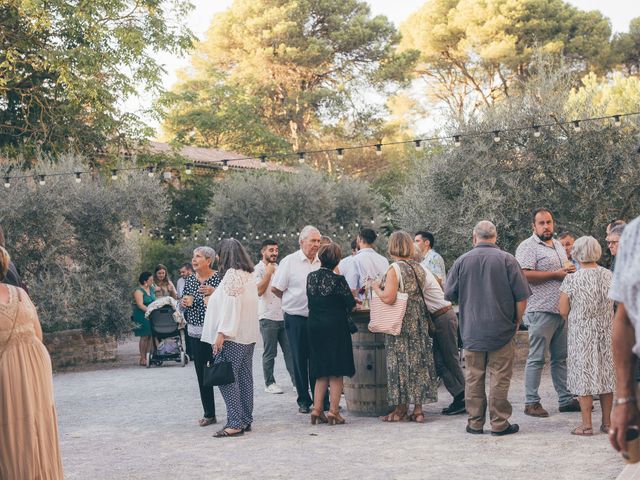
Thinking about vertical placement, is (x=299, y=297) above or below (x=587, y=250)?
below

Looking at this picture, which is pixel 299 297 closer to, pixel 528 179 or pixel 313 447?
pixel 313 447

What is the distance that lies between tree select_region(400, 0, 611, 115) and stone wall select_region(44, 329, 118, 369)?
28204mm

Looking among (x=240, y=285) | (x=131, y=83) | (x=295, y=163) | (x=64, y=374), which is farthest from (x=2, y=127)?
(x=295, y=163)

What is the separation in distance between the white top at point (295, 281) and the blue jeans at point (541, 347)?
2.24 metres

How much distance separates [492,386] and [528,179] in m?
8.87

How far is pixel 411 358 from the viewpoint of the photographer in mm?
8727

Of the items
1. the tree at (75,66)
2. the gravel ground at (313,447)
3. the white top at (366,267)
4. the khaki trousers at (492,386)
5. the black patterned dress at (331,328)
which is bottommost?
the gravel ground at (313,447)

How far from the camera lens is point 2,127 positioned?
21.3 metres

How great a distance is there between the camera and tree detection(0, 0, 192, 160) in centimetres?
2009

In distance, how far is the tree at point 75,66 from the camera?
791 inches

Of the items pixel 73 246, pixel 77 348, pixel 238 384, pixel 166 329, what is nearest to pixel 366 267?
pixel 238 384

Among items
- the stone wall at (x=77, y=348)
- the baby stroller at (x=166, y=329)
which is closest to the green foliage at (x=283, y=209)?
the stone wall at (x=77, y=348)

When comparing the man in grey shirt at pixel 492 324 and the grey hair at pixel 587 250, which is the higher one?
the grey hair at pixel 587 250

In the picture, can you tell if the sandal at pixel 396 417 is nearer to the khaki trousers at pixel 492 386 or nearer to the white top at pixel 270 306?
the khaki trousers at pixel 492 386
